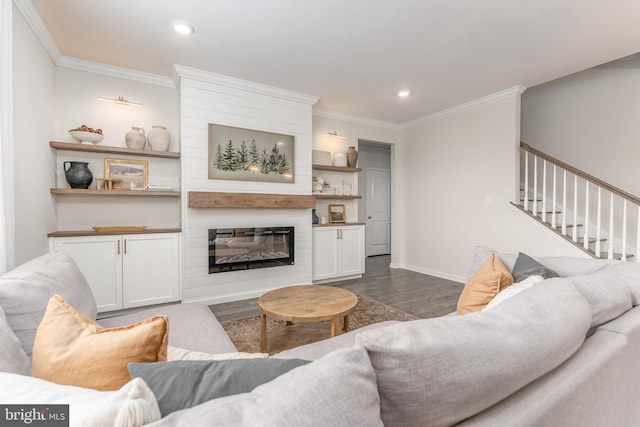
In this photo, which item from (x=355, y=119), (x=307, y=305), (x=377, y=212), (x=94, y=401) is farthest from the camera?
(x=377, y=212)

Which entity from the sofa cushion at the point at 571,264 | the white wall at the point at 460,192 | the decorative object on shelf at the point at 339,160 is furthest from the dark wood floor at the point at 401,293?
the decorative object on shelf at the point at 339,160

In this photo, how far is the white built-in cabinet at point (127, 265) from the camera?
2775 millimetres

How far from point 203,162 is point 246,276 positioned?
1.52m

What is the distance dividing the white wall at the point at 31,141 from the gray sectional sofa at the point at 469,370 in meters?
1.45

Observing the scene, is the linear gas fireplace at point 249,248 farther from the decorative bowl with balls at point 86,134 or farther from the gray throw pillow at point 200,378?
the gray throw pillow at point 200,378

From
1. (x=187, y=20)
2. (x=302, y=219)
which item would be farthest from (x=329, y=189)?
(x=187, y=20)

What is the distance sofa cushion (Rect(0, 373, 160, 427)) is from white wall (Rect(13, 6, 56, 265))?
90.7 inches

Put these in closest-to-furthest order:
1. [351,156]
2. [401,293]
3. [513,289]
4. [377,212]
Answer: [513,289]
[401,293]
[351,156]
[377,212]

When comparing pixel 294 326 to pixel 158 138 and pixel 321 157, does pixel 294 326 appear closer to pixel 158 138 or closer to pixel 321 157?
pixel 158 138

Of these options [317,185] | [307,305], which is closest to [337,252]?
[317,185]

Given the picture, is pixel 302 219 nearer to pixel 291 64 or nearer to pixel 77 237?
pixel 291 64

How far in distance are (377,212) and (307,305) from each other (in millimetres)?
5063

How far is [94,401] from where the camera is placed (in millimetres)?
455

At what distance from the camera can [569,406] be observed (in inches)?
30.1
